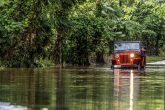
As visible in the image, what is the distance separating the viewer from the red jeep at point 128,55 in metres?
39.8

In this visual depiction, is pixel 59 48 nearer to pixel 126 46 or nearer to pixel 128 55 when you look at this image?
pixel 126 46

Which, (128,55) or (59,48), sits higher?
(59,48)

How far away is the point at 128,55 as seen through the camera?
4038 cm

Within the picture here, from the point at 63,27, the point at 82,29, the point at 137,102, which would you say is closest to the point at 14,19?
the point at 63,27

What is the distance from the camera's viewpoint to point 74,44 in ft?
164

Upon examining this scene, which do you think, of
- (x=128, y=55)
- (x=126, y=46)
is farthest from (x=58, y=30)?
(x=128, y=55)

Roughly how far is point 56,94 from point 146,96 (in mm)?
2346

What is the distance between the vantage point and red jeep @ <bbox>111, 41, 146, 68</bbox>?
39.8m

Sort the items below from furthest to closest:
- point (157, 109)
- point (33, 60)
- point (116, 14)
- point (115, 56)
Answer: point (116, 14) → point (115, 56) → point (33, 60) → point (157, 109)

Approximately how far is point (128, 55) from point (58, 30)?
6.62 meters

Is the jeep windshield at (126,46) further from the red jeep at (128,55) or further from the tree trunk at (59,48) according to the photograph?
the tree trunk at (59,48)

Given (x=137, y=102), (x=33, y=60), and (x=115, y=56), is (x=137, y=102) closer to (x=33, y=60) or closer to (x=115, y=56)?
(x=33, y=60)

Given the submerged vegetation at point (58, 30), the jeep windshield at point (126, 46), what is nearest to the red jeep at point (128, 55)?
the jeep windshield at point (126, 46)

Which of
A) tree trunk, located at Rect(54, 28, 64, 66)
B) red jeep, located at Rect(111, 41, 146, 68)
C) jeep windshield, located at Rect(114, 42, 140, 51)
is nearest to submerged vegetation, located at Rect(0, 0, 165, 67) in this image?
tree trunk, located at Rect(54, 28, 64, 66)
